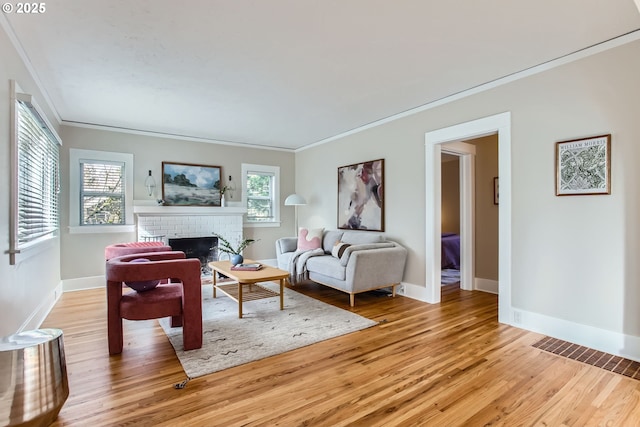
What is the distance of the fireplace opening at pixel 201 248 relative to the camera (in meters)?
5.62

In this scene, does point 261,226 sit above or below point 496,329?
above

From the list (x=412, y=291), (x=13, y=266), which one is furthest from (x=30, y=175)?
(x=412, y=291)

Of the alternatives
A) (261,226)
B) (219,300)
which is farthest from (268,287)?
(261,226)

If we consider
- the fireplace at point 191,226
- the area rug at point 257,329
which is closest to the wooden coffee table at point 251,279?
the area rug at point 257,329

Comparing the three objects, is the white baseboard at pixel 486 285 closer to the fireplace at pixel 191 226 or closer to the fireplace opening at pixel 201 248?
the fireplace at pixel 191 226

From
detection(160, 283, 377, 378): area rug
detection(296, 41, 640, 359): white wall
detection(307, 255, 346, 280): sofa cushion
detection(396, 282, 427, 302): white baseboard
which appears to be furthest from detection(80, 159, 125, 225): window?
detection(296, 41, 640, 359): white wall

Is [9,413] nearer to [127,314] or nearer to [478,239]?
[127,314]

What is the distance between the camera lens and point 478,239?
4762 mm

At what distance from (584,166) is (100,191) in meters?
6.15

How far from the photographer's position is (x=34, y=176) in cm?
314

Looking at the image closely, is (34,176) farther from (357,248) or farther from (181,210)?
(357,248)

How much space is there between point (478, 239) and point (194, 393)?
4.19 m

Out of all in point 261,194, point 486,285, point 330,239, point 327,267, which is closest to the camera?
point 327,267

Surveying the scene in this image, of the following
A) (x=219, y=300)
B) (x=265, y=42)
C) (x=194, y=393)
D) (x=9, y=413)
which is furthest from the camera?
(x=219, y=300)
